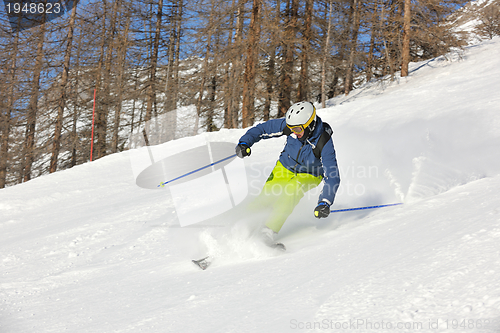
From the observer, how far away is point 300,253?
310 cm

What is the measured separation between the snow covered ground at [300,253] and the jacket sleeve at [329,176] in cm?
39

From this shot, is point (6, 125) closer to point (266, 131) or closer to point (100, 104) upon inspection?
point (100, 104)

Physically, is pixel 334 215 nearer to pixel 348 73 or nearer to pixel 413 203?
pixel 413 203

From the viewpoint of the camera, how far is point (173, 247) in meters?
3.98

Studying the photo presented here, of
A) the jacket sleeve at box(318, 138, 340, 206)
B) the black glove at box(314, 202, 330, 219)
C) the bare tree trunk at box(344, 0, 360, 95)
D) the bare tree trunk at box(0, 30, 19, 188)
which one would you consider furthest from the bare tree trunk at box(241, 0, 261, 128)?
the bare tree trunk at box(0, 30, 19, 188)

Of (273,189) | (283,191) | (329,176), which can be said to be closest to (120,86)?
(273,189)

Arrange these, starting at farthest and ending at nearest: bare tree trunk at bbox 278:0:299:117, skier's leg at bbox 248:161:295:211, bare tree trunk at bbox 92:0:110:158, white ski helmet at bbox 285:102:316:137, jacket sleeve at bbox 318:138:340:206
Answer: bare tree trunk at bbox 92:0:110:158 → bare tree trunk at bbox 278:0:299:117 → skier's leg at bbox 248:161:295:211 → white ski helmet at bbox 285:102:316:137 → jacket sleeve at bbox 318:138:340:206

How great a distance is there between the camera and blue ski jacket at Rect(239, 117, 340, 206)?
367 cm

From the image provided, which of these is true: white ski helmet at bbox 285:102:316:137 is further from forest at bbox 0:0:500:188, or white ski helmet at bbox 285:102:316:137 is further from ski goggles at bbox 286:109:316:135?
forest at bbox 0:0:500:188

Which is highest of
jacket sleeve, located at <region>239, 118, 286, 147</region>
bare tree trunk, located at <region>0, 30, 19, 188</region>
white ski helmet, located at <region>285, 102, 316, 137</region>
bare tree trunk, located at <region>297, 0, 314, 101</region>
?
bare tree trunk, located at <region>297, 0, 314, 101</region>

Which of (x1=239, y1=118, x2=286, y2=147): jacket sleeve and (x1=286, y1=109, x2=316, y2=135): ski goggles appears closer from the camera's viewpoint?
(x1=286, y1=109, x2=316, y2=135): ski goggles

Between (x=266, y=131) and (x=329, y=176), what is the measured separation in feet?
4.02

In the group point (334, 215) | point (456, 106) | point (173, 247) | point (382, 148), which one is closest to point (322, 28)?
point (456, 106)

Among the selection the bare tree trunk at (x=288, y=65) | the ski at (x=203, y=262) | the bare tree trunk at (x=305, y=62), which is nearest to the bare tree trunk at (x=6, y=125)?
the bare tree trunk at (x=288, y=65)
